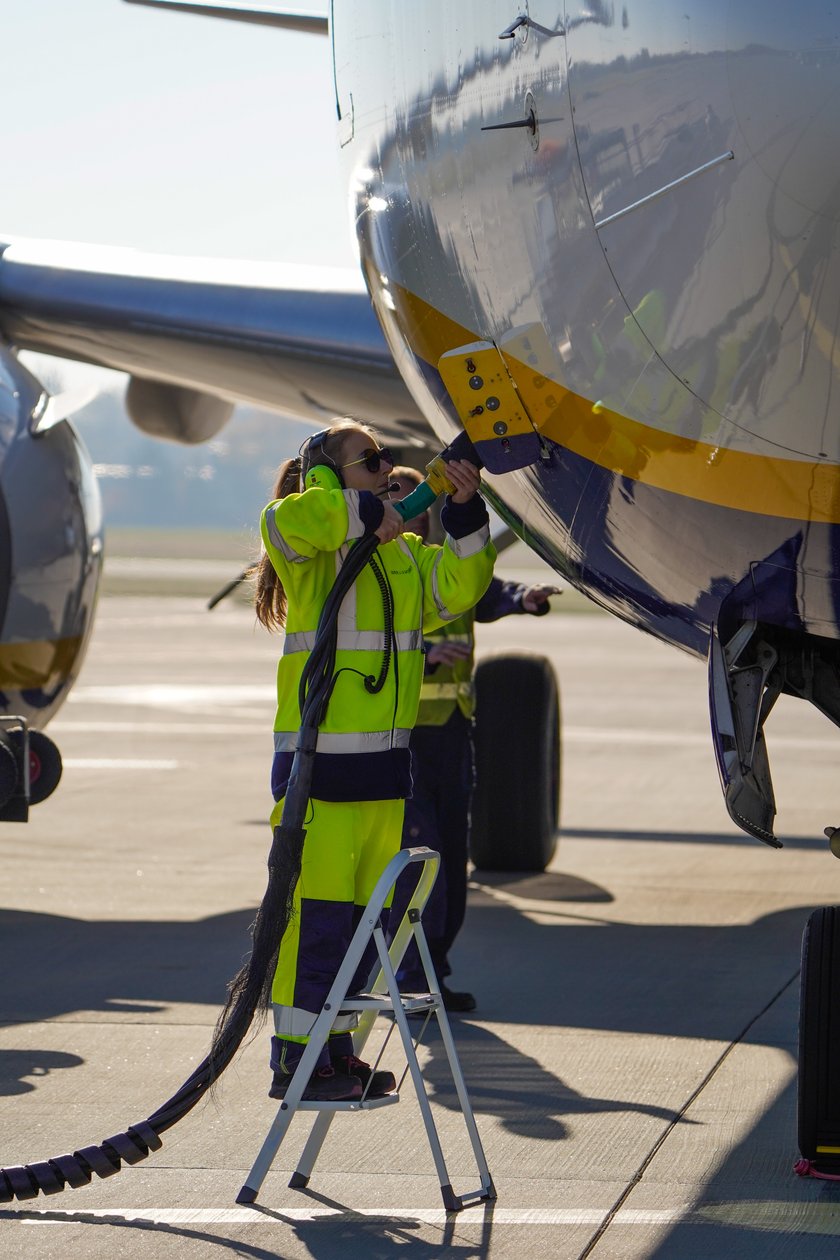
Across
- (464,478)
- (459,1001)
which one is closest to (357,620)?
(464,478)

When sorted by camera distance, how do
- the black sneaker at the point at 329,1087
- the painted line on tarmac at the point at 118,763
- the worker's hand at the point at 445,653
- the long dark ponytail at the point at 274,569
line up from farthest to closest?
the painted line on tarmac at the point at 118,763 → the worker's hand at the point at 445,653 → the long dark ponytail at the point at 274,569 → the black sneaker at the point at 329,1087

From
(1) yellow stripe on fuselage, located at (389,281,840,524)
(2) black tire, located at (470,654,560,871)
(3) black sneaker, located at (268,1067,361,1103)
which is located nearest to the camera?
(1) yellow stripe on fuselage, located at (389,281,840,524)

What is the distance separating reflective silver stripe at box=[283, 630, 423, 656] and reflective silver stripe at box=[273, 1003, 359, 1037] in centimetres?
A: 83

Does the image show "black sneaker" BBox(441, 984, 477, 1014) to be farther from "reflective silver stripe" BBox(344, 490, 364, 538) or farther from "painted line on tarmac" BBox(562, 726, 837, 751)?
"painted line on tarmac" BBox(562, 726, 837, 751)

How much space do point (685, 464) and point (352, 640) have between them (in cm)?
102

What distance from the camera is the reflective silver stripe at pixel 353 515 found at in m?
4.29

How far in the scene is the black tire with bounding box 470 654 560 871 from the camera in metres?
9.05

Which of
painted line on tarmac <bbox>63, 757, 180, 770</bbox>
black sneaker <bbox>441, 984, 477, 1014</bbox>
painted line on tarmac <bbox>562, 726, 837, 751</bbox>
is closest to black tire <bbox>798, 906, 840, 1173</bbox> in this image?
black sneaker <bbox>441, 984, 477, 1014</bbox>

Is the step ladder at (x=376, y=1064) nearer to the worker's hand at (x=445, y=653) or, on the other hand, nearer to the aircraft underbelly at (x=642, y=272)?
the aircraft underbelly at (x=642, y=272)

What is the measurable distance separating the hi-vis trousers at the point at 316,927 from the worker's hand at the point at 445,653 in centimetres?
208

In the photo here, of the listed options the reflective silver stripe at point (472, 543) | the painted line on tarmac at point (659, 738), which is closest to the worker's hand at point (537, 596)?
the reflective silver stripe at point (472, 543)

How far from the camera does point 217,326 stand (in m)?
8.73

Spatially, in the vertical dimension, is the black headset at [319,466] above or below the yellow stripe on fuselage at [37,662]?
above

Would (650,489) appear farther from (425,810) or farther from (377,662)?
(425,810)
